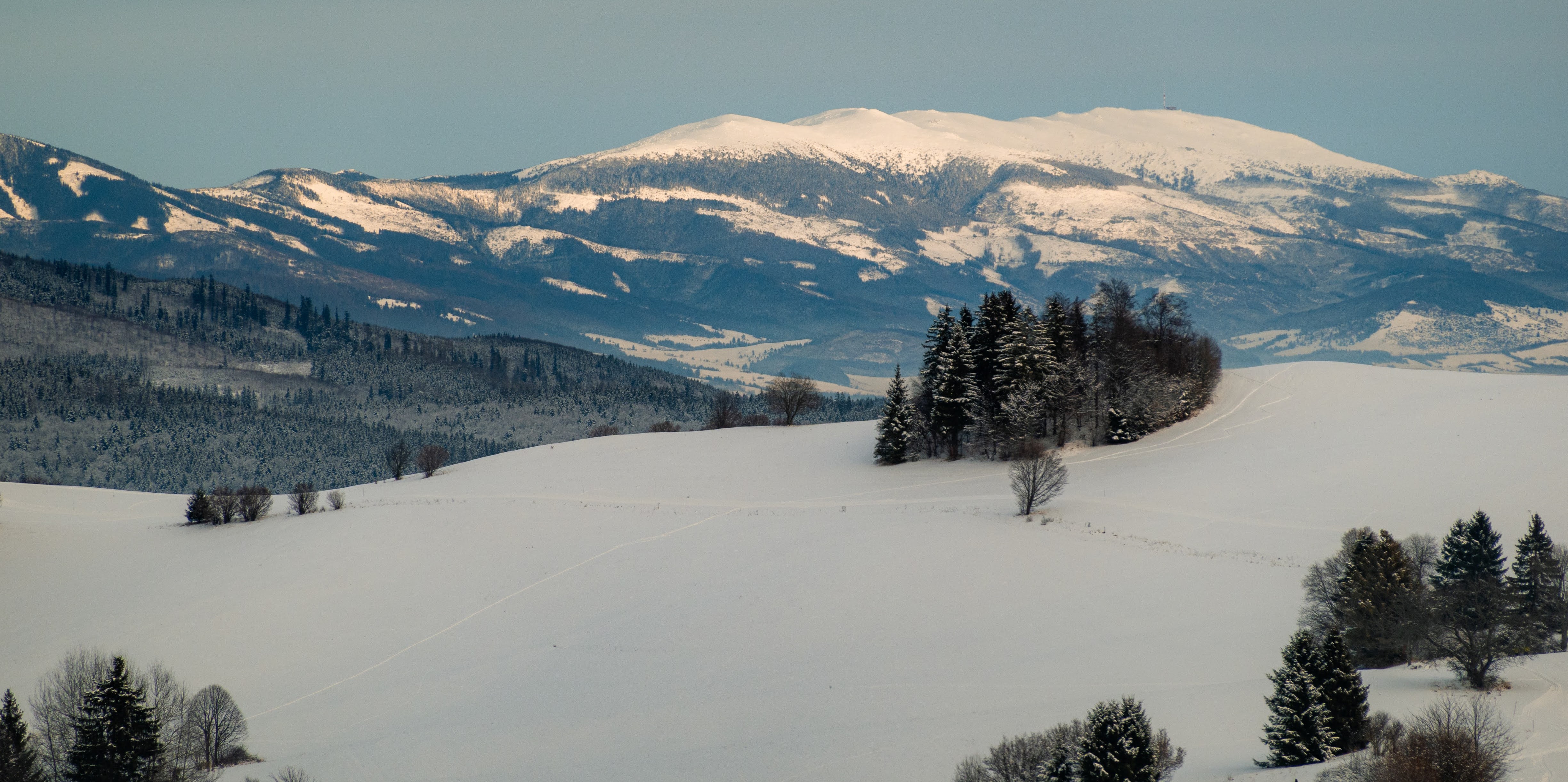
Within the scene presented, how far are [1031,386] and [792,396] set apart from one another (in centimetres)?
3621

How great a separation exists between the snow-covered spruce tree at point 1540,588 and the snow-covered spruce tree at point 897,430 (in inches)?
2173

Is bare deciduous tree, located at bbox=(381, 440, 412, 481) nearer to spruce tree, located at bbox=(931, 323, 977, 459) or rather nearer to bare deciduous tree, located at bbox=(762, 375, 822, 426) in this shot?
bare deciduous tree, located at bbox=(762, 375, 822, 426)

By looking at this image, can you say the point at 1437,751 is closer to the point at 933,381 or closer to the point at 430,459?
the point at 933,381

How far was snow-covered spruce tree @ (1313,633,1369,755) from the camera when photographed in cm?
3166

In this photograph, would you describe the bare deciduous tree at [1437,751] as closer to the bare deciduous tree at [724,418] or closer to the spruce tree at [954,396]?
the spruce tree at [954,396]

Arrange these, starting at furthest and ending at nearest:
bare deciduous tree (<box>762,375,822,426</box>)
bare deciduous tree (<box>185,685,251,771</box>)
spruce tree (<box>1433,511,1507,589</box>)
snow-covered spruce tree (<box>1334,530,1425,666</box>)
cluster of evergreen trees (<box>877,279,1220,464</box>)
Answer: bare deciduous tree (<box>762,375,822,426</box>) < cluster of evergreen trees (<box>877,279,1220,464</box>) < bare deciduous tree (<box>185,685,251,771</box>) < spruce tree (<box>1433,511,1507,589</box>) < snow-covered spruce tree (<box>1334,530,1425,666</box>)

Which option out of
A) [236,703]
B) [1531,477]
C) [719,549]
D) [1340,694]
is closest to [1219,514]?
[1531,477]

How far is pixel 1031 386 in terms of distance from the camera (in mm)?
89875

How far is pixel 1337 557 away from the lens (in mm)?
47219

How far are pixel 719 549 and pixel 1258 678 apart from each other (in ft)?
115

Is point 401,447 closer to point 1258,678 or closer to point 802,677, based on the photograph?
point 802,677

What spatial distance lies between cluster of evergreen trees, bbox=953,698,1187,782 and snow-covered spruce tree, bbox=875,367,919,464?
6177 centimetres

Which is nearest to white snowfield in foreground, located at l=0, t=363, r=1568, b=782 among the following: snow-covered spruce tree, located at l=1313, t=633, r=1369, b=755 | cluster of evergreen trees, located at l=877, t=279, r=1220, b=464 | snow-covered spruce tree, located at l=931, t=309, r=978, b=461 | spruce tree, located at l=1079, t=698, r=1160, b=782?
snow-covered spruce tree, located at l=1313, t=633, r=1369, b=755

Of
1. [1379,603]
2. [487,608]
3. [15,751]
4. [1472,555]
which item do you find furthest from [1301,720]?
[487,608]
